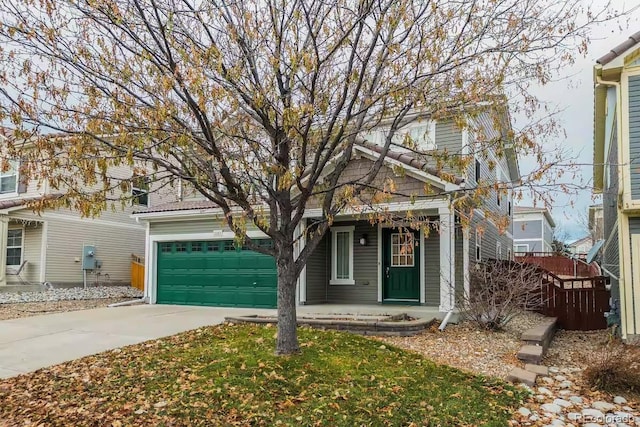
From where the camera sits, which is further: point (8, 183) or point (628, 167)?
point (8, 183)

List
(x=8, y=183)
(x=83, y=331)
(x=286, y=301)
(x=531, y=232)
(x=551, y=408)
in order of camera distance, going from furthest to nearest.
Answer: (x=531, y=232), (x=8, y=183), (x=83, y=331), (x=286, y=301), (x=551, y=408)

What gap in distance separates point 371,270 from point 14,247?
13.6 m

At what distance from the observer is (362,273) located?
43.9 feet

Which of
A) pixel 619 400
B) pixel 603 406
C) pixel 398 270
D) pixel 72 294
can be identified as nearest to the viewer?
pixel 603 406

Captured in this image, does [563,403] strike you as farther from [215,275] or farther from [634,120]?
[215,275]

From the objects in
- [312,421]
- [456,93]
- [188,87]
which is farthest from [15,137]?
[456,93]

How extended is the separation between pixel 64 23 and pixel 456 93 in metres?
5.07

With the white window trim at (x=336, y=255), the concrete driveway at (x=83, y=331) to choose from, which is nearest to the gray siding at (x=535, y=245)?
the white window trim at (x=336, y=255)

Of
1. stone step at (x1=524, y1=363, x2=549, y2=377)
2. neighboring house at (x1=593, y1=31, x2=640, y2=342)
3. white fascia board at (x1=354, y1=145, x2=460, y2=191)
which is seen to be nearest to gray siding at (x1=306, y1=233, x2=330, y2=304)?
white fascia board at (x1=354, y1=145, x2=460, y2=191)

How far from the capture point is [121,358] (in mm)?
7332

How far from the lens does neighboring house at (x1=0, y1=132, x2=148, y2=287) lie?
17.4m

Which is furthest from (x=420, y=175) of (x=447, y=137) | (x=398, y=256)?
(x=447, y=137)

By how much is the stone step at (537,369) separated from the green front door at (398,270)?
561 centimetres

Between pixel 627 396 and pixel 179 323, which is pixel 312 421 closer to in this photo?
pixel 627 396
